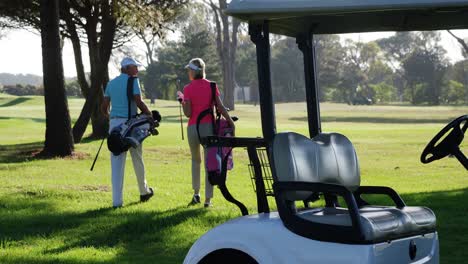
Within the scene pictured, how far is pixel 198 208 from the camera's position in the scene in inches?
379

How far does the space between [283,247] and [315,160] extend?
0.75 m

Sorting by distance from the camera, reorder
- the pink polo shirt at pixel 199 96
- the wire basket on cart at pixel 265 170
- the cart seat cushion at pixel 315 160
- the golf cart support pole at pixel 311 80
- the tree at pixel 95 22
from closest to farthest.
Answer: the cart seat cushion at pixel 315 160
the wire basket on cart at pixel 265 170
the golf cart support pole at pixel 311 80
the pink polo shirt at pixel 199 96
the tree at pixel 95 22

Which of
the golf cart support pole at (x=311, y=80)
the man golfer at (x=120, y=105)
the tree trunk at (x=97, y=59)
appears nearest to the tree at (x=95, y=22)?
the tree trunk at (x=97, y=59)

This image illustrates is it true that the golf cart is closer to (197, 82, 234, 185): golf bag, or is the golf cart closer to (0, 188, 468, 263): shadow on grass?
(197, 82, 234, 185): golf bag

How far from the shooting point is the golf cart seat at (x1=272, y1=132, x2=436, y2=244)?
416 cm

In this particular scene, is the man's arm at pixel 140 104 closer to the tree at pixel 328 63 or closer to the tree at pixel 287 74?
the tree at pixel 287 74

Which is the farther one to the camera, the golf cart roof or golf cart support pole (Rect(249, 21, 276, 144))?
golf cart support pole (Rect(249, 21, 276, 144))

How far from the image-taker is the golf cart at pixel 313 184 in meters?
4.18

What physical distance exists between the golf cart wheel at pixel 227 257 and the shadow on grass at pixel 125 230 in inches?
95.7

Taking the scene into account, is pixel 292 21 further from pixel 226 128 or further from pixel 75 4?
pixel 75 4

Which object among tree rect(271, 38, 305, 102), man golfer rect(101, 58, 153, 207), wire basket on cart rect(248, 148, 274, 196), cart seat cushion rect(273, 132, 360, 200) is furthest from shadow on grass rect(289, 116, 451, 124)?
tree rect(271, 38, 305, 102)

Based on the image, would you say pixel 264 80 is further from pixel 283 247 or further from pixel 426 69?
pixel 426 69

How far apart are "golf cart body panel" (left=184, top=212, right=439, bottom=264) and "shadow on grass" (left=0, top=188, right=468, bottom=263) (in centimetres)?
246

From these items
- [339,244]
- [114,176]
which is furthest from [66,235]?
[339,244]
